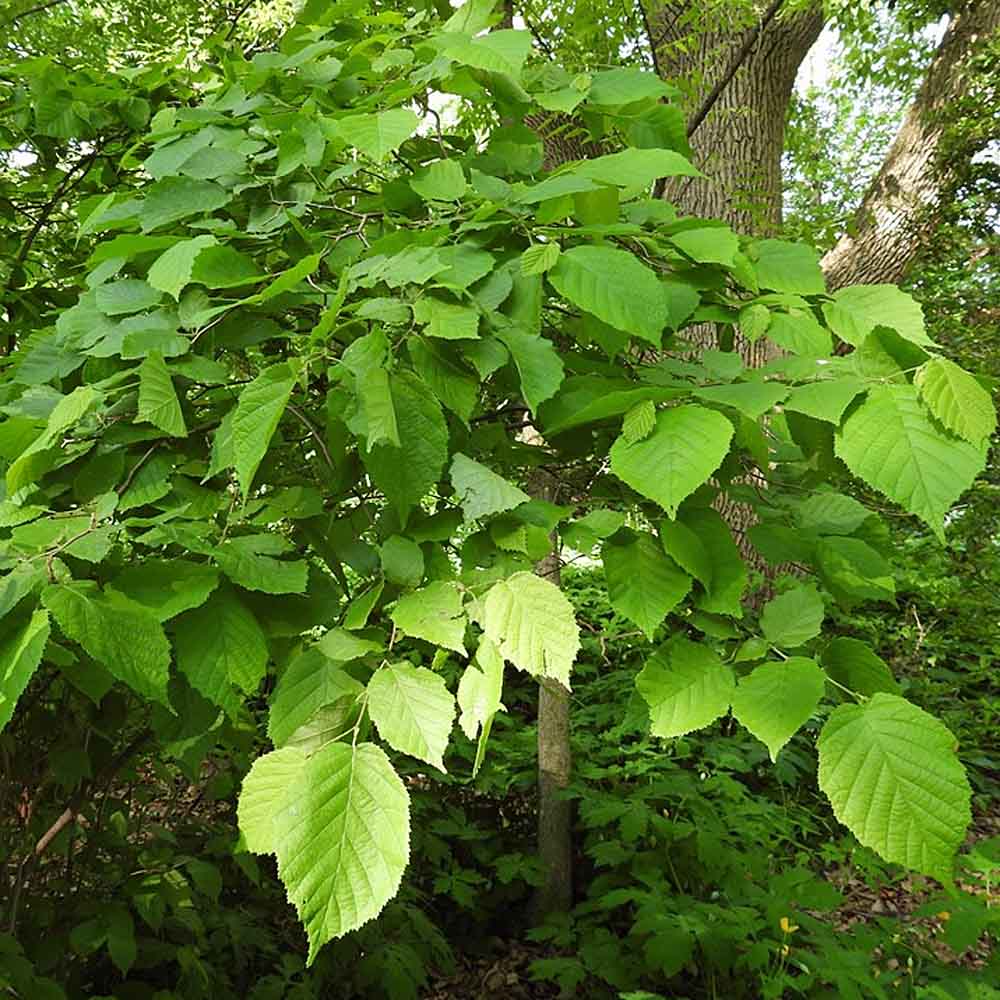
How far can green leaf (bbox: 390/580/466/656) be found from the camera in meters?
0.84

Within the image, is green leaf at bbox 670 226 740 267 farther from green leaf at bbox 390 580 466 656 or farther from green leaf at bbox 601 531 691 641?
green leaf at bbox 390 580 466 656

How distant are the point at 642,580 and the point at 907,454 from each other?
31 cm

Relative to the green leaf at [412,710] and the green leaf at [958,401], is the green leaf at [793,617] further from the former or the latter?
the green leaf at [412,710]

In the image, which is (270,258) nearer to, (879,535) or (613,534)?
(613,534)

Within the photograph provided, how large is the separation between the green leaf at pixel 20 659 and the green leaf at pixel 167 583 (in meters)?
0.10

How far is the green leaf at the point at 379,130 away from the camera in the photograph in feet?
3.55

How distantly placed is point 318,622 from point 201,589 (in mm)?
197

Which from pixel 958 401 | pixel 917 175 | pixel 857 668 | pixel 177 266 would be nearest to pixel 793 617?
pixel 857 668

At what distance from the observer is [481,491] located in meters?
0.89

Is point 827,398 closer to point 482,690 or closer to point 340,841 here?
point 482,690

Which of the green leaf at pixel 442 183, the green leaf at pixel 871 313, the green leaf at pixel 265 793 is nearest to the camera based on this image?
the green leaf at pixel 265 793

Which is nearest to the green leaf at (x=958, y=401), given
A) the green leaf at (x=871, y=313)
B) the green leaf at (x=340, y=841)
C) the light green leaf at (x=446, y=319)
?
the green leaf at (x=871, y=313)

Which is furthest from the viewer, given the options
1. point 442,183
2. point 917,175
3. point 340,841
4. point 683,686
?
point 917,175

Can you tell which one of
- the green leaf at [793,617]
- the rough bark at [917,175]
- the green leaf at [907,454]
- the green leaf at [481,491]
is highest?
the rough bark at [917,175]
